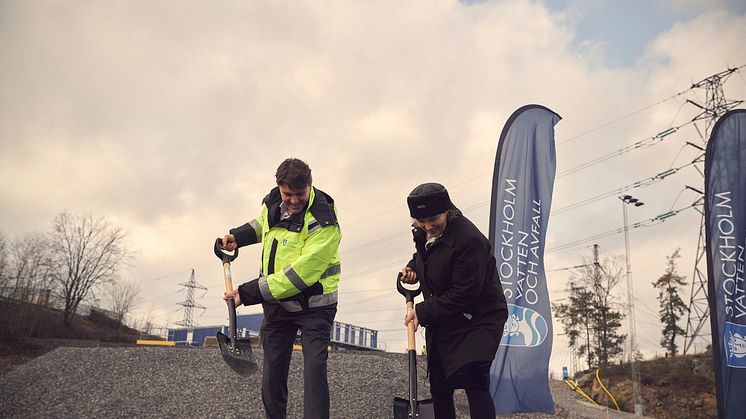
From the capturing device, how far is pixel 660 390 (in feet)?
53.6

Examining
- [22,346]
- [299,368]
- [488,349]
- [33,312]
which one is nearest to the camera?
[488,349]

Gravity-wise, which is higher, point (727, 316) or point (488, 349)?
point (727, 316)

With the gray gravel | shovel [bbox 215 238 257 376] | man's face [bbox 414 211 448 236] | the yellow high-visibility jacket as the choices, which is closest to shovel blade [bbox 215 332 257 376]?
shovel [bbox 215 238 257 376]

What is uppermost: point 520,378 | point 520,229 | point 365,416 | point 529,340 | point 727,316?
point 520,229

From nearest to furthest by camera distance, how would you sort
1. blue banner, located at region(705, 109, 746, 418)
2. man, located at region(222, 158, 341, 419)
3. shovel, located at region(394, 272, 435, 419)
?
shovel, located at region(394, 272, 435, 419)
man, located at region(222, 158, 341, 419)
blue banner, located at region(705, 109, 746, 418)

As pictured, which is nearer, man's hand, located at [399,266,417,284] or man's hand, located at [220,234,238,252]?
man's hand, located at [399,266,417,284]

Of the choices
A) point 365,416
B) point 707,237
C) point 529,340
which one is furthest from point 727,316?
point 365,416

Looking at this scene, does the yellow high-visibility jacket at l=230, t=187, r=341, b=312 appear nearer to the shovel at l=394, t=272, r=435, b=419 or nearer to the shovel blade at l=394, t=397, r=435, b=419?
the shovel at l=394, t=272, r=435, b=419

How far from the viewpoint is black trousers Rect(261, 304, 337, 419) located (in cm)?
332

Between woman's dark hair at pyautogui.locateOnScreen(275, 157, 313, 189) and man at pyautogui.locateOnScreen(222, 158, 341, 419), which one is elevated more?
woman's dark hair at pyautogui.locateOnScreen(275, 157, 313, 189)

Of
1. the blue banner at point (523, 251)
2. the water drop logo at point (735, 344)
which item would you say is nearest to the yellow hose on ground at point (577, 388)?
the water drop logo at point (735, 344)

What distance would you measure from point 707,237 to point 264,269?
8.13m

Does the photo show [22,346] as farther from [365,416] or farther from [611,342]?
[611,342]

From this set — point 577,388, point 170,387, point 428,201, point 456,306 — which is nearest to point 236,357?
point 456,306
